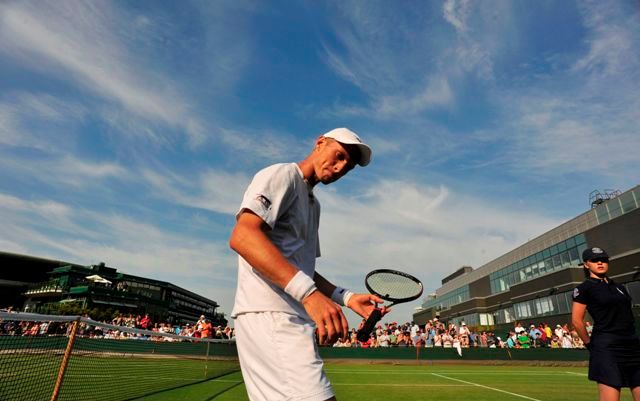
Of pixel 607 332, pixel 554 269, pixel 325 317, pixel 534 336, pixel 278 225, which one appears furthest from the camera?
pixel 554 269

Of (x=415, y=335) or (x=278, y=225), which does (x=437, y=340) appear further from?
(x=278, y=225)

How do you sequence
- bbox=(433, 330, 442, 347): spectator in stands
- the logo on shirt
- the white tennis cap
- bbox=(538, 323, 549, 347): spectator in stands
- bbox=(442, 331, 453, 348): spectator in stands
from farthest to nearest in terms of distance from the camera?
1. bbox=(538, 323, 549, 347): spectator in stands
2. bbox=(433, 330, 442, 347): spectator in stands
3. bbox=(442, 331, 453, 348): spectator in stands
4. the white tennis cap
5. the logo on shirt

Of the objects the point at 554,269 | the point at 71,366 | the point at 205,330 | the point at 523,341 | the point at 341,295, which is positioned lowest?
the point at 71,366

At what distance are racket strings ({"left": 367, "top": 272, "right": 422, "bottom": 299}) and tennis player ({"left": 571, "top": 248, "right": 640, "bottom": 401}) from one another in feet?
7.08

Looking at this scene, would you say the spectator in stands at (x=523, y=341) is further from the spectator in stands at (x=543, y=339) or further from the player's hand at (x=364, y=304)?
the player's hand at (x=364, y=304)

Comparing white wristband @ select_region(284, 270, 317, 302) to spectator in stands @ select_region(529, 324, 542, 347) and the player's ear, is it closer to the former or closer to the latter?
the player's ear

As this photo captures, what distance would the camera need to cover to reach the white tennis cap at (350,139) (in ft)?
7.68

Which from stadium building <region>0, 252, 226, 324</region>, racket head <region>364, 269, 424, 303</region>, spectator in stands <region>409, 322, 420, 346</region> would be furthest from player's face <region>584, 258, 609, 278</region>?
stadium building <region>0, 252, 226, 324</region>

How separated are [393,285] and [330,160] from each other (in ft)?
8.13

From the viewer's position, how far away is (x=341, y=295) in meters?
2.72

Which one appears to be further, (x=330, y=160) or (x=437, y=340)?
(x=437, y=340)

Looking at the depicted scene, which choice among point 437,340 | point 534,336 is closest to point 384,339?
point 437,340

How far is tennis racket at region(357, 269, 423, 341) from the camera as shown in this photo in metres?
4.22

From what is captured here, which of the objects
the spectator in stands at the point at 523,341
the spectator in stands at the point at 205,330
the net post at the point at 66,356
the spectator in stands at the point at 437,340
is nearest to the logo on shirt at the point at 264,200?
the net post at the point at 66,356
